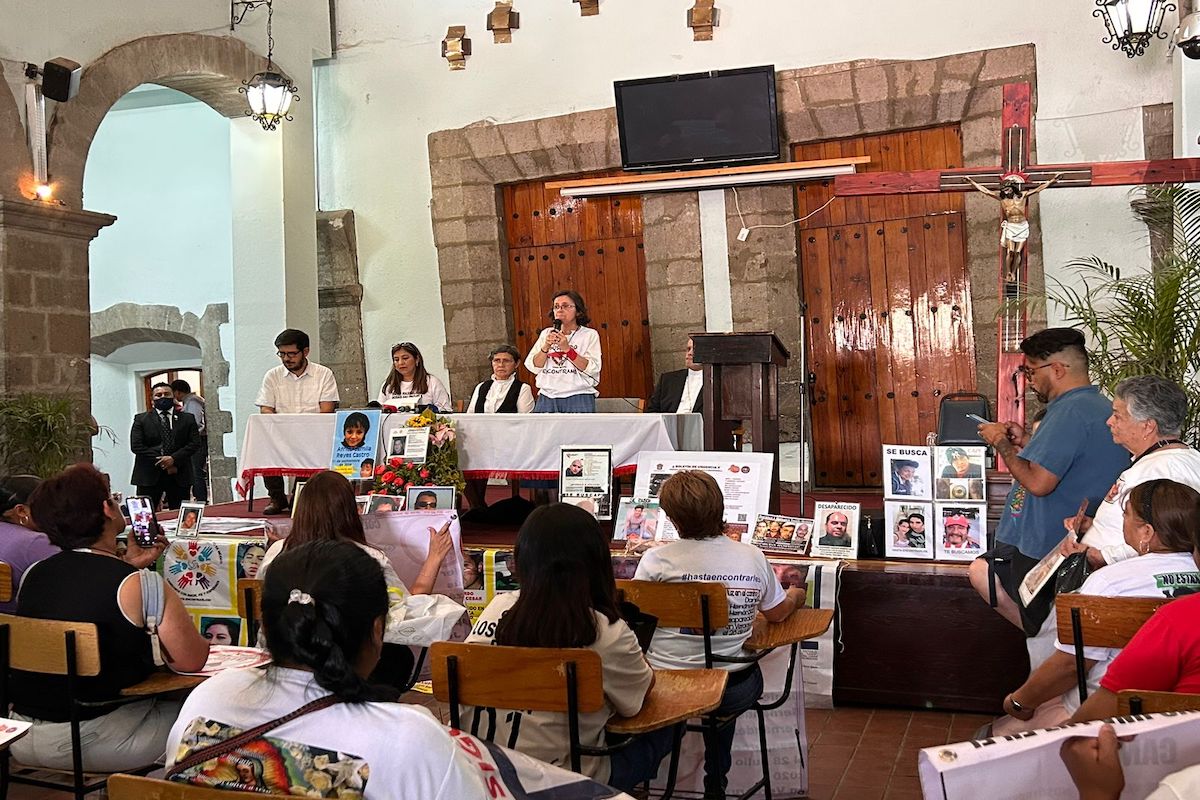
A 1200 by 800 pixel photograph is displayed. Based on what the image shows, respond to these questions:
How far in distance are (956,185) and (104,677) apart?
5.55 metres

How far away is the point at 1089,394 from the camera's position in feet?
12.6

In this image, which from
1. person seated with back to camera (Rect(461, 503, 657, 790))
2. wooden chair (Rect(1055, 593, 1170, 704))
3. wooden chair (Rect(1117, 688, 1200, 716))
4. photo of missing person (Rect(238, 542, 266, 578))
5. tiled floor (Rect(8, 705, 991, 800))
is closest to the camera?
wooden chair (Rect(1117, 688, 1200, 716))

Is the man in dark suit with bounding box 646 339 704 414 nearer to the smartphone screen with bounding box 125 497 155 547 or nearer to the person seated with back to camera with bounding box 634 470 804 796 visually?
the smartphone screen with bounding box 125 497 155 547

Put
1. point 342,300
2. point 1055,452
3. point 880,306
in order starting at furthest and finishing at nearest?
point 342,300
point 880,306
point 1055,452

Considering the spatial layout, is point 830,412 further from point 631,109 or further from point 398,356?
point 398,356

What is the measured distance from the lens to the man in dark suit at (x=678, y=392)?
736cm

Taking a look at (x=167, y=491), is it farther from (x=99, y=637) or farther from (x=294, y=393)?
(x=99, y=637)

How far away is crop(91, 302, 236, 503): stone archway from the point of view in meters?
10.3

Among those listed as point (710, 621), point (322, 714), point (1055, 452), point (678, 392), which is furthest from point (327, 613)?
point (678, 392)

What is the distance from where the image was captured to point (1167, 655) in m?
2.31

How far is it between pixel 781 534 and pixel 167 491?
6000 mm

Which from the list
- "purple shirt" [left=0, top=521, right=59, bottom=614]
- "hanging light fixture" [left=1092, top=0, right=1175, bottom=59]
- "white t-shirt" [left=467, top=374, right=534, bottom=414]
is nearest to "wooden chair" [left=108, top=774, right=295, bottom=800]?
"purple shirt" [left=0, top=521, right=59, bottom=614]

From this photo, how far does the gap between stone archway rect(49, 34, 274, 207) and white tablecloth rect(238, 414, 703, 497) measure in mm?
2198

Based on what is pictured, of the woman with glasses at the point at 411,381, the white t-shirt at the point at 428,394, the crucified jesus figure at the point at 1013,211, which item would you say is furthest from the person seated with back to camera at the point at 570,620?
the crucified jesus figure at the point at 1013,211
